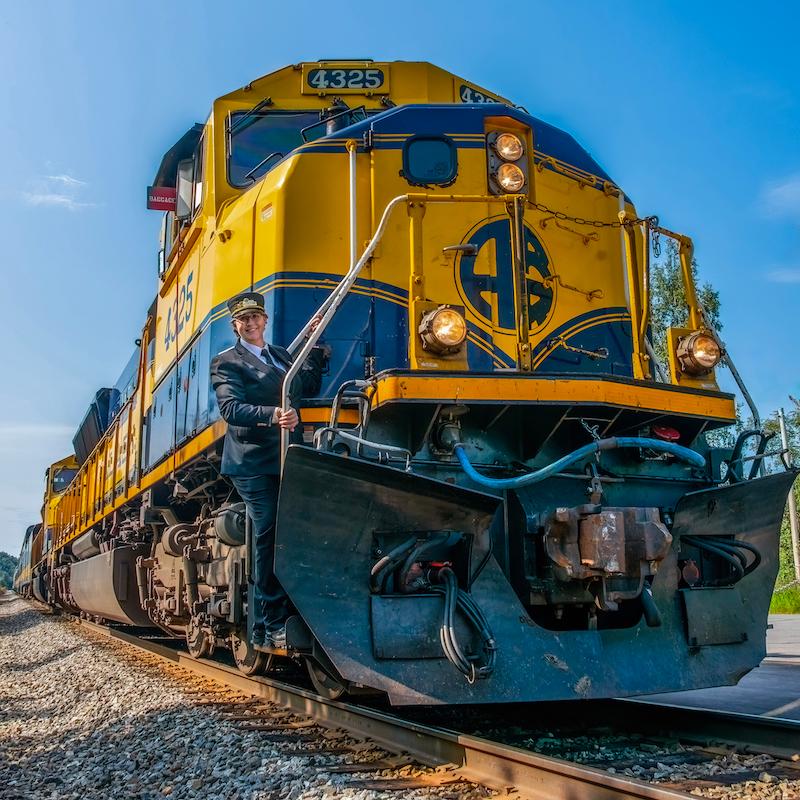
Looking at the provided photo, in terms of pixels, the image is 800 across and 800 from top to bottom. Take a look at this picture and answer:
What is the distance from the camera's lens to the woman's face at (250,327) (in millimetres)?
4555

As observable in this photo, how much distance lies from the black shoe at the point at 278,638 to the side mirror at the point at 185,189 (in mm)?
3553

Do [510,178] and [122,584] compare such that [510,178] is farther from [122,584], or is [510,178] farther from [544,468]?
[122,584]

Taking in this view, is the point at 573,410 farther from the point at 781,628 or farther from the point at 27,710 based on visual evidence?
the point at 781,628

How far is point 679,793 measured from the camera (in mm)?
2668

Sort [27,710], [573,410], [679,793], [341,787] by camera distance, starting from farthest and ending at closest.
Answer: [27,710]
[573,410]
[341,787]
[679,793]

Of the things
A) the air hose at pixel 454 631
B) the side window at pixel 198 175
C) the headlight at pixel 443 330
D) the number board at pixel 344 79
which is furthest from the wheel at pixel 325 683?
the number board at pixel 344 79

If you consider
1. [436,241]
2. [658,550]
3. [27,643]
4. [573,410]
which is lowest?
[27,643]

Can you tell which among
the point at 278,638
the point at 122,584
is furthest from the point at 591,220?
the point at 122,584

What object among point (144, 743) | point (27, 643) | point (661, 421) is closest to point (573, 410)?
point (661, 421)

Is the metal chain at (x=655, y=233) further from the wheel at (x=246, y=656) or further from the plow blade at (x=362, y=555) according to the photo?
the wheel at (x=246, y=656)

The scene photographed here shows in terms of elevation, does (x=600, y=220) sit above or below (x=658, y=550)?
above

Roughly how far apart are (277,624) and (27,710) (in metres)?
2.69

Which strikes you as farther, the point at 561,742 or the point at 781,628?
the point at 781,628

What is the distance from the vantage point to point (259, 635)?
432cm
